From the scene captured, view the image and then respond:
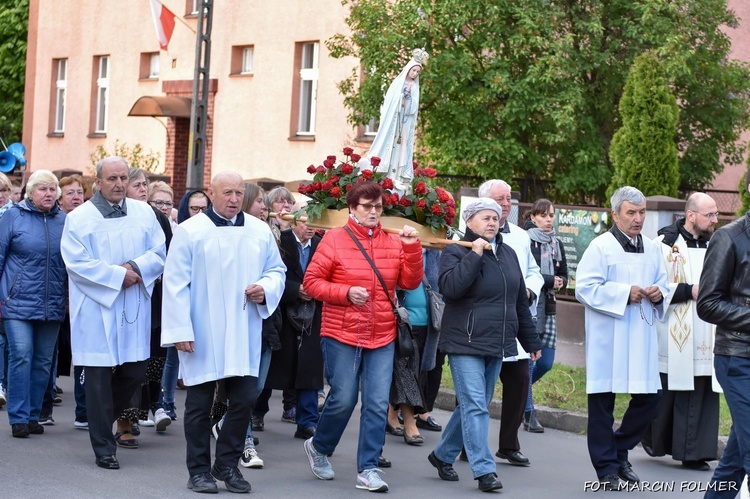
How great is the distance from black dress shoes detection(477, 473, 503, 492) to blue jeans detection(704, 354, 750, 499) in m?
1.63

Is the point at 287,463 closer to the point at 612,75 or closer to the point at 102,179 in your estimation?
the point at 102,179

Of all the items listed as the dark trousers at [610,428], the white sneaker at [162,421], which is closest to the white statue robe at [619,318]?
the dark trousers at [610,428]

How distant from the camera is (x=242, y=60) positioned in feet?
90.3

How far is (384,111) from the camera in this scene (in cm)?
1323

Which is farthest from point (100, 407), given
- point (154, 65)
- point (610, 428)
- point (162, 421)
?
point (154, 65)

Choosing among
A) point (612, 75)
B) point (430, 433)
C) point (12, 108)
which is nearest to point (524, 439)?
point (430, 433)

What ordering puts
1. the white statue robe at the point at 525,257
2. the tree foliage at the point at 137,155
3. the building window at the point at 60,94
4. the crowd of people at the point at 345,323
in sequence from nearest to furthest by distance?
the crowd of people at the point at 345,323 → the white statue robe at the point at 525,257 → the tree foliage at the point at 137,155 → the building window at the point at 60,94

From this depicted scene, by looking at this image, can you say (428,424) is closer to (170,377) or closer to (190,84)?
(170,377)

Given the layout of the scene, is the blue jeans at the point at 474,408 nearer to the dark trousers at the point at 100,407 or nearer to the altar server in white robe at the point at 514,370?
the altar server in white robe at the point at 514,370

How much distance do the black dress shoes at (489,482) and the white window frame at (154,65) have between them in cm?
2278

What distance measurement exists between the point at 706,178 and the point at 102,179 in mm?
13715

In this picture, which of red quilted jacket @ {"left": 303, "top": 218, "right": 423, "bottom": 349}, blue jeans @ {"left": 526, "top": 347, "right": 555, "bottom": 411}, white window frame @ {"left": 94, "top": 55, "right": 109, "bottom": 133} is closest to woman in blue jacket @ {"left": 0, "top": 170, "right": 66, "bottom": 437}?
red quilted jacket @ {"left": 303, "top": 218, "right": 423, "bottom": 349}

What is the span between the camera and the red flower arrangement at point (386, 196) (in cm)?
Result: 991

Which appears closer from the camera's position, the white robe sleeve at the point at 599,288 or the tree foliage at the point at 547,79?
the white robe sleeve at the point at 599,288
